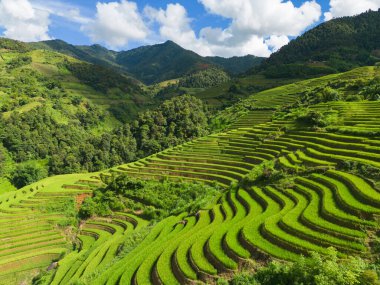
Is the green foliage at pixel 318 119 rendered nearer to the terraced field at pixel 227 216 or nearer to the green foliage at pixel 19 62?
the terraced field at pixel 227 216

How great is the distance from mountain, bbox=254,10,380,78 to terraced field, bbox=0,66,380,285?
95476 mm

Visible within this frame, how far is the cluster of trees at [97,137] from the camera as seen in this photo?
3703 inches

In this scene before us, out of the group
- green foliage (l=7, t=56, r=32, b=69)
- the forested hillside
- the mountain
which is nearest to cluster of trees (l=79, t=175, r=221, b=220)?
the forested hillside

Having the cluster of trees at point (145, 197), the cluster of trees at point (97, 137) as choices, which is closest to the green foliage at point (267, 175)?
the cluster of trees at point (145, 197)

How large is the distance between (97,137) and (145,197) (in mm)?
56749

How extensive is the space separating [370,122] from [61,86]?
141617mm

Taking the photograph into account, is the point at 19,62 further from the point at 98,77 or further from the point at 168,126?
the point at 168,126

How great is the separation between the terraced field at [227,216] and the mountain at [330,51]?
9548cm

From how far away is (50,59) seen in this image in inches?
7480

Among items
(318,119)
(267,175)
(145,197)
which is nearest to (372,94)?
(318,119)

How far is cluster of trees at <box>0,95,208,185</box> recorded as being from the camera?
94.1 metres

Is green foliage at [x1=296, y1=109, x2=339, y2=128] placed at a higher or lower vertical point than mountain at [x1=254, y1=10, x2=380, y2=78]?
lower

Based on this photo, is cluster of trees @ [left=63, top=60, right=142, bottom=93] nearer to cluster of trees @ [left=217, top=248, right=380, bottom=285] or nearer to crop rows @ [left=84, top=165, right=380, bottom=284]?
crop rows @ [left=84, top=165, right=380, bottom=284]

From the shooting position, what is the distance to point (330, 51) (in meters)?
168
